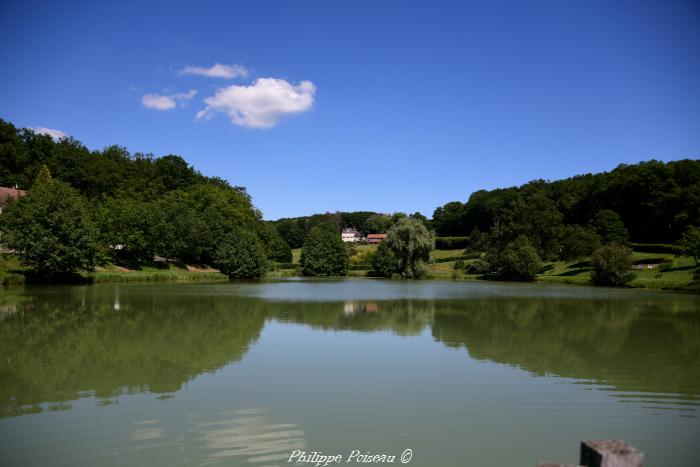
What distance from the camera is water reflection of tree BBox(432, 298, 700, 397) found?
11555 mm

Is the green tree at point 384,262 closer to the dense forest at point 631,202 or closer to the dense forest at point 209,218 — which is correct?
the dense forest at point 209,218

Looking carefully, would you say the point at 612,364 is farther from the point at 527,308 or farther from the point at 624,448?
the point at 527,308

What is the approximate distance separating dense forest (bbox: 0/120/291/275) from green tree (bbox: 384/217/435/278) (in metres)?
17.1

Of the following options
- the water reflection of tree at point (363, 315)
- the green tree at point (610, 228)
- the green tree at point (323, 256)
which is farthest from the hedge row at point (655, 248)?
the water reflection of tree at point (363, 315)

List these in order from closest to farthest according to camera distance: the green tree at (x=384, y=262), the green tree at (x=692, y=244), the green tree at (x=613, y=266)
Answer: the green tree at (x=692, y=244) → the green tree at (x=613, y=266) → the green tree at (x=384, y=262)

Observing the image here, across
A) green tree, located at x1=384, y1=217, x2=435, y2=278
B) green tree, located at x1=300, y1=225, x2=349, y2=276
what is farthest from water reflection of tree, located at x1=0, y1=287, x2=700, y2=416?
green tree, located at x1=300, y1=225, x2=349, y2=276

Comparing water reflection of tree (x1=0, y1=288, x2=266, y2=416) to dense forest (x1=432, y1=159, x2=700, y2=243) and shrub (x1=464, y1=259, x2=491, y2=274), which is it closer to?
shrub (x1=464, y1=259, x2=491, y2=274)

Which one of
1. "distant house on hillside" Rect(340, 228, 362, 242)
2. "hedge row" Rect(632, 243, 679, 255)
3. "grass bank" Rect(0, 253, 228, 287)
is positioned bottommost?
"grass bank" Rect(0, 253, 228, 287)

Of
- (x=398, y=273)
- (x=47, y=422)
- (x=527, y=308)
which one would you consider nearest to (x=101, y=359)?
(x=47, y=422)

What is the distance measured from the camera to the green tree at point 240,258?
6131cm

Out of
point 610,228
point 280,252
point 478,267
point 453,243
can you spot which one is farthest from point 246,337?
point 453,243

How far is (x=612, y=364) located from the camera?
498 inches

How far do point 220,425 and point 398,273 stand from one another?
5954 cm

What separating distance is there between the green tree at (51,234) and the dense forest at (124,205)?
0.11 m
